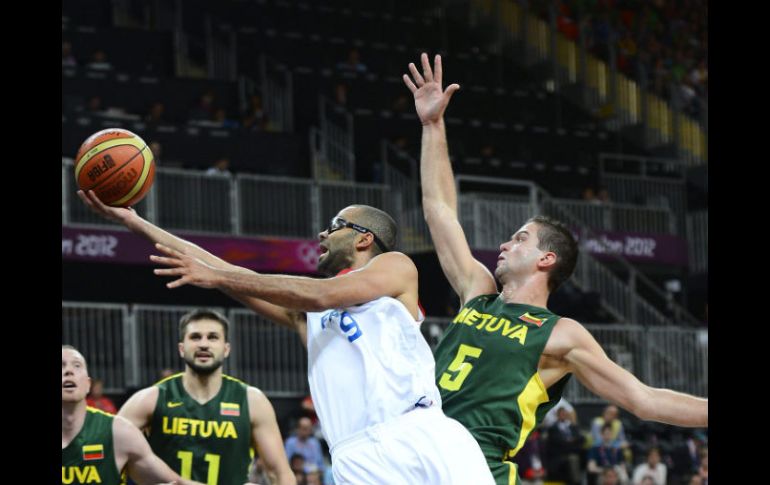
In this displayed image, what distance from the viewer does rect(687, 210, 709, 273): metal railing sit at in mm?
22969

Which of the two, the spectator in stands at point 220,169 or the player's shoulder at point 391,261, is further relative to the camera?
the spectator in stands at point 220,169

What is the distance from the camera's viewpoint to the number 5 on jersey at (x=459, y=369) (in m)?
6.46

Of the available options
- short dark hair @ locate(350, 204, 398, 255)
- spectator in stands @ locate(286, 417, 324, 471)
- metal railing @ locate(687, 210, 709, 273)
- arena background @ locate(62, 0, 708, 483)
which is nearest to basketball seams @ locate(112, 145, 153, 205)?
short dark hair @ locate(350, 204, 398, 255)

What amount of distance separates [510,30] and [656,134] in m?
3.78

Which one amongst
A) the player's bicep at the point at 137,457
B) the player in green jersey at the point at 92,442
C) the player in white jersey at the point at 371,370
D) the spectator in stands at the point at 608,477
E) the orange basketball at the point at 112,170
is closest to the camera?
the player in white jersey at the point at 371,370

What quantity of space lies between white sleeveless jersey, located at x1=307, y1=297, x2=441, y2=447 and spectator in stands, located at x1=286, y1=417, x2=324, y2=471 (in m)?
9.48

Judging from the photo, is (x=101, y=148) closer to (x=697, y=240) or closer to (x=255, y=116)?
(x=255, y=116)

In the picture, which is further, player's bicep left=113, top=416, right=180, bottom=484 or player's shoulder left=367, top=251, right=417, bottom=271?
player's bicep left=113, top=416, right=180, bottom=484

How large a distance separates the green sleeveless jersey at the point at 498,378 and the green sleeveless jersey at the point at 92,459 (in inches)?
105

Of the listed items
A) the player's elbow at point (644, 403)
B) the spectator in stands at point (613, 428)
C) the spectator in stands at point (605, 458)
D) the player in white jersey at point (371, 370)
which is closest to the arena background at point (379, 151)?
the spectator in stands at point (613, 428)

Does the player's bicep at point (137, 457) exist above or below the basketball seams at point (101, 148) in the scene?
below

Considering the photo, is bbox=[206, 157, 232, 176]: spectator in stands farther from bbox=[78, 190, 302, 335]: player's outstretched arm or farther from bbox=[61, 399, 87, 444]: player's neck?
bbox=[78, 190, 302, 335]: player's outstretched arm

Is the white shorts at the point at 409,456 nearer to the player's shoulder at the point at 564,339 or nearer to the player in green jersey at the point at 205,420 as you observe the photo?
the player's shoulder at the point at 564,339

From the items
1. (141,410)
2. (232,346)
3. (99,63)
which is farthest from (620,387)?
(99,63)
